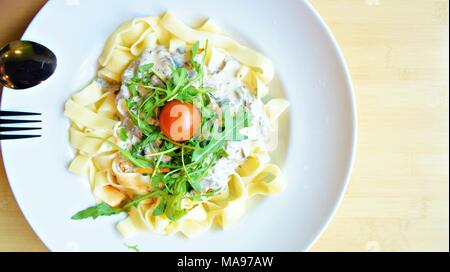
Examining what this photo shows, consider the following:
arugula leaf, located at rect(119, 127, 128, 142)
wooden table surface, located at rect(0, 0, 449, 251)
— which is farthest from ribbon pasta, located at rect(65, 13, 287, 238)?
wooden table surface, located at rect(0, 0, 449, 251)

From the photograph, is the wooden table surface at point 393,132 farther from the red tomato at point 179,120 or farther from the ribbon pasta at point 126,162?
the red tomato at point 179,120

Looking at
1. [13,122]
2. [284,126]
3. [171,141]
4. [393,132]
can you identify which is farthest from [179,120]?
[393,132]

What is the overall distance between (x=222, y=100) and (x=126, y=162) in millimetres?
710

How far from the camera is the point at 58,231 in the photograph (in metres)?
2.37

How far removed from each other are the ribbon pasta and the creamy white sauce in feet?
0.20

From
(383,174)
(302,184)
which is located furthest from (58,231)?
(383,174)

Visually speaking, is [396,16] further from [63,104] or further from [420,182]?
[63,104]

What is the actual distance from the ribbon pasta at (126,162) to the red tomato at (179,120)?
0.40 meters

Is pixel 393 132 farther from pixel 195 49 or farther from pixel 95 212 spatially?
pixel 95 212

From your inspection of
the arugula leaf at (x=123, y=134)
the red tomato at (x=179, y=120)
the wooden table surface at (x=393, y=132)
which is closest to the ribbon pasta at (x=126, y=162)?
the arugula leaf at (x=123, y=134)

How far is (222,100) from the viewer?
2.36m

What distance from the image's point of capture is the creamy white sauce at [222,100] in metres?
2.37
